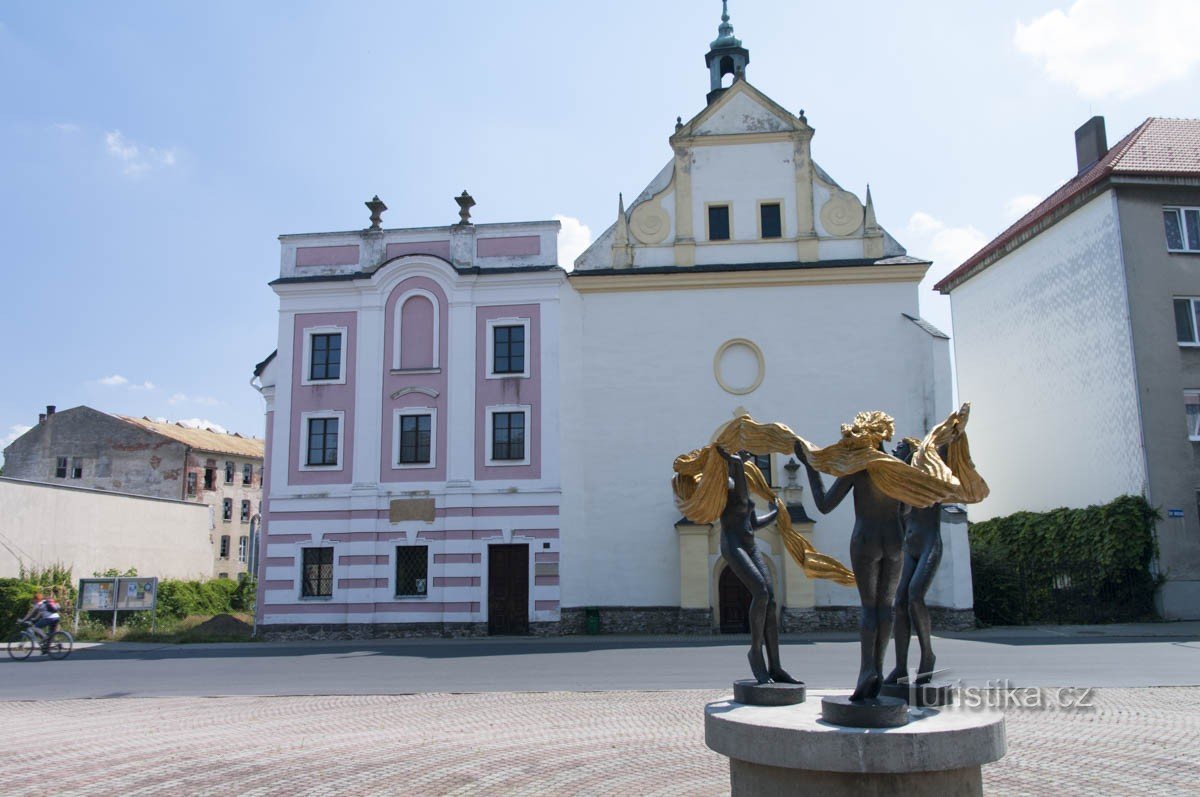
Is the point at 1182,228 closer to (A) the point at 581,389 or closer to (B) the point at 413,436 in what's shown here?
(A) the point at 581,389

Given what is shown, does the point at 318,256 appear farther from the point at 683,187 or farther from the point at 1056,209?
the point at 1056,209

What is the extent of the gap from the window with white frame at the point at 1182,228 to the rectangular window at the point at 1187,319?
5.31 feet

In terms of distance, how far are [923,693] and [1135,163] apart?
89.5 feet

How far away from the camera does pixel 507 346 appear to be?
27.7 metres

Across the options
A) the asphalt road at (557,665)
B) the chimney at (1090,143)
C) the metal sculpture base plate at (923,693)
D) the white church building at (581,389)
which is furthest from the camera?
the chimney at (1090,143)

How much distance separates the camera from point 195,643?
85.3ft

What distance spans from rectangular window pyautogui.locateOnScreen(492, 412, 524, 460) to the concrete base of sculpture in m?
21.2

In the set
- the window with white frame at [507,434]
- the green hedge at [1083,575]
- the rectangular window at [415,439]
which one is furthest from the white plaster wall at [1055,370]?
the rectangular window at [415,439]

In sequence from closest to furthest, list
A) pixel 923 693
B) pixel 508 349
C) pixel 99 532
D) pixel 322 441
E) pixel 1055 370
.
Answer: pixel 923 693 < pixel 508 349 < pixel 322 441 < pixel 1055 370 < pixel 99 532

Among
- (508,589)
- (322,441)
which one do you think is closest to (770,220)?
(508,589)

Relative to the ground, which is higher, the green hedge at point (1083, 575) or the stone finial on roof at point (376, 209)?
the stone finial on roof at point (376, 209)

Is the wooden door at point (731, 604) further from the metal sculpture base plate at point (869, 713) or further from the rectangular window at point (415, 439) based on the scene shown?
the metal sculpture base plate at point (869, 713)

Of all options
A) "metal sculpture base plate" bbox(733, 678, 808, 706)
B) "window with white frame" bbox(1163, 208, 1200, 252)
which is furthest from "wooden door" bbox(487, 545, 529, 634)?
"window with white frame" bbox(1163, 208, 1200, 252)

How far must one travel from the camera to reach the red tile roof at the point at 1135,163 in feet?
90.7
